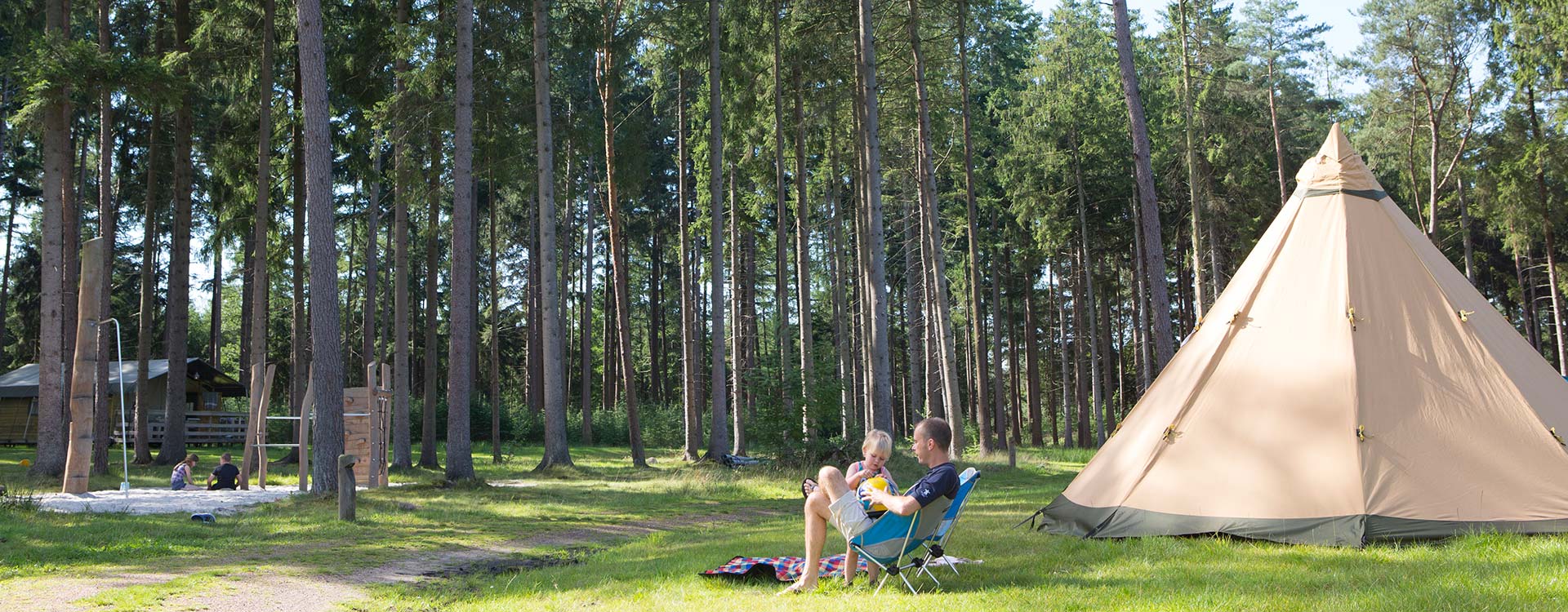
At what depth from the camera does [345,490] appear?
11.1m

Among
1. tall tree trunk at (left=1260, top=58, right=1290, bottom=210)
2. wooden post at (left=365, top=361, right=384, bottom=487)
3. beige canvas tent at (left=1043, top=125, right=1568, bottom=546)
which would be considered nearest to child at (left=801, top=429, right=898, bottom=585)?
beige canvas tent at (left=1043, top=125, right=1568, bottom=546)

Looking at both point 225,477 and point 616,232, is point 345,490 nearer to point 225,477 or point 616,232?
point 225,477

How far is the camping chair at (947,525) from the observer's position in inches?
239

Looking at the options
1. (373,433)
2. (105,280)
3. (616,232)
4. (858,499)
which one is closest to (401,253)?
(616,232)

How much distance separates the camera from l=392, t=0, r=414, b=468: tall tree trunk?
17.3 metres

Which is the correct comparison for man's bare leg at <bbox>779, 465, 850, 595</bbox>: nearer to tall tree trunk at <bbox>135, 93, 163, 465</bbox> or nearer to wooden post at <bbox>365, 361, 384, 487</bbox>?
wooden post at <bbox>365, 361, 384, 487</bbox>

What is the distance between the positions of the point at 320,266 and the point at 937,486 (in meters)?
10.1

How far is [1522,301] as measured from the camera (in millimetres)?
31406

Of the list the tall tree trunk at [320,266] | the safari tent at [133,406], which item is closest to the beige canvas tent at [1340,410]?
the tall tree trunk at [320,266]

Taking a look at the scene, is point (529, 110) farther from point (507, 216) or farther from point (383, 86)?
point (507, 216)

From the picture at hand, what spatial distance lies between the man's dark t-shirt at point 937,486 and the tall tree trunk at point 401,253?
43.7ft

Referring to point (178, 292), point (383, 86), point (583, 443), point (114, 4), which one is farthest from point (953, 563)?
point (583, 443)

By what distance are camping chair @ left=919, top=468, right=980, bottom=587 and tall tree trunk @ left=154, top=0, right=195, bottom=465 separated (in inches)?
713

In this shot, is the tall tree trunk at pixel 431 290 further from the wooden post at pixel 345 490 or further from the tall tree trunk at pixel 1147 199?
the tall tree trunk at pixel 1147 199
